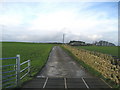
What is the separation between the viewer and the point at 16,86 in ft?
18.9

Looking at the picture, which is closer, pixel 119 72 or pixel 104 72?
pixel 119 72

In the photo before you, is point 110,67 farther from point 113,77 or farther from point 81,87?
point 81,87

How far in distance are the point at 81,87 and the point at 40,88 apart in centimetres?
191

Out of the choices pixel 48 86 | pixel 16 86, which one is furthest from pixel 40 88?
pixel 16 86

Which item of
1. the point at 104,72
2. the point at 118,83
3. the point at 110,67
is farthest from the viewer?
the point at 104,72

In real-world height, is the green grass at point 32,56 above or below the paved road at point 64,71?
above

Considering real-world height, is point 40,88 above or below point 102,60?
below

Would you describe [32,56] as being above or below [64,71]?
above

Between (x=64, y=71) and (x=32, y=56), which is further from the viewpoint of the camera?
(x=32, y=56)

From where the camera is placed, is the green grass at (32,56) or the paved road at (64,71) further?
the green grass at (32,56)

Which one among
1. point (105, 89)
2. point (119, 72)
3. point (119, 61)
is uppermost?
point (119, 61)

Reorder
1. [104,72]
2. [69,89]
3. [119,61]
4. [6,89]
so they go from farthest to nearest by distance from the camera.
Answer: [104,72]
[119,61]
[69,89]
[6,89]

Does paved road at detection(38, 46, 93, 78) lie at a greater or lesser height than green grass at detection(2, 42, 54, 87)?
lesser

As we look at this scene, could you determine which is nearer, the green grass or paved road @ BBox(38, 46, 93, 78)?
paved road @ BBox(38, 46, 93, 78)
